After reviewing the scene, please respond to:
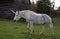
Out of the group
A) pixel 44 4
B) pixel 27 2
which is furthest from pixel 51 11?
pixel 27 2

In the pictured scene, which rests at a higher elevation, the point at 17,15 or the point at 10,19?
the point at 17,15

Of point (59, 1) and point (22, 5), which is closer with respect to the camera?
point (22, 5)

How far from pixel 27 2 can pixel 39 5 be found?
1.04 meters

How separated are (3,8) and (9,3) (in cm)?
86

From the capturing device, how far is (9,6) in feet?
61.0

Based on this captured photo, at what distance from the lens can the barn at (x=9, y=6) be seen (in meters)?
17.7

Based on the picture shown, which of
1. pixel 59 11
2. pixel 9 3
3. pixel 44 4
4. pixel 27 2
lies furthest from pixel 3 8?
pixel 59 11

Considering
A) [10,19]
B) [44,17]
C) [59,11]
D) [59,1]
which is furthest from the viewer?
[59,1]

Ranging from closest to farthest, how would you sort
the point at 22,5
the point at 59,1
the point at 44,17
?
the point at 44,17
the point at 22,5
the point at 59,1

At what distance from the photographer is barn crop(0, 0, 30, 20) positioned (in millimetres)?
17666

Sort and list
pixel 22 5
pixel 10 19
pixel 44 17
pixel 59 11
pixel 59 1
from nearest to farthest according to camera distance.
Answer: pixel 44 17 → pixel 10 19 → pixel 22 5 → pixel 59 11 → pixel 59 1

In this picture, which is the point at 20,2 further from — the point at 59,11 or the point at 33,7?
the point at 59,11

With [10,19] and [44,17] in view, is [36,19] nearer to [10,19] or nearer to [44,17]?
[44,17]

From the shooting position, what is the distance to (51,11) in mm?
19172
